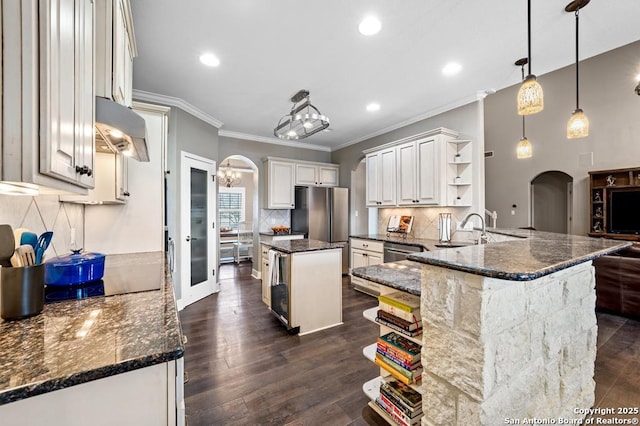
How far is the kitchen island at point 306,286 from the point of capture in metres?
2.83

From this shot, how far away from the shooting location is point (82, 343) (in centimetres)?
76

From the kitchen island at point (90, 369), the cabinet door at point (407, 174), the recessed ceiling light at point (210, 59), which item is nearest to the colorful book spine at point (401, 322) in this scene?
the kitchen island at point (90, 369)

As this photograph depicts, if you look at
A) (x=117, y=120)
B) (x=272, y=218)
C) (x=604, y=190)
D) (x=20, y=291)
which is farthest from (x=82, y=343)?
(x=604, y=190)

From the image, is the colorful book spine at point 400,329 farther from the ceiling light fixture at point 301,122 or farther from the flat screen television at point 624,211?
the flat screen television at point 624,211

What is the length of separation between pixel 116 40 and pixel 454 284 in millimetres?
1924

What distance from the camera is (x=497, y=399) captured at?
1.01 meters

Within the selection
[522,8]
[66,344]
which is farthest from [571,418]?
[522,8]

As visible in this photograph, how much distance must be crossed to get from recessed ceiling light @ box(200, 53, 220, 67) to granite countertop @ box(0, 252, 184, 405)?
238cm

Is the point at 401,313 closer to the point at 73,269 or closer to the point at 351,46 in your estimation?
the point at 73,269

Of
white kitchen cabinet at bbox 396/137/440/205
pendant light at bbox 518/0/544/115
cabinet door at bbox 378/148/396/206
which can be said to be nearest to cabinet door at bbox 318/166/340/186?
cabinet door at bbox 378/148/396/206

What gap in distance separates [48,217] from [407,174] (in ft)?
12.9

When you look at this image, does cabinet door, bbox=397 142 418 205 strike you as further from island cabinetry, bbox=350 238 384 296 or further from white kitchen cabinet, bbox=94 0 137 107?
white kitchen cabinet, bbox=94 0 137 107

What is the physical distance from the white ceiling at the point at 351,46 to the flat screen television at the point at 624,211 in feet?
12.1

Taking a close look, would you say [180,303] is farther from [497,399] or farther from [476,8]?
[476,8]
